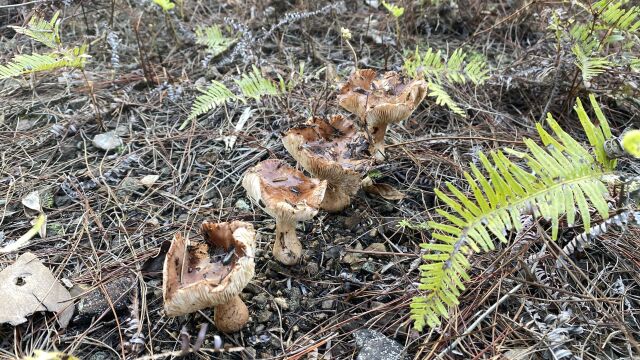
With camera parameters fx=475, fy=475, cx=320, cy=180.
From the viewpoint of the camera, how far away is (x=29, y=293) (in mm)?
2922

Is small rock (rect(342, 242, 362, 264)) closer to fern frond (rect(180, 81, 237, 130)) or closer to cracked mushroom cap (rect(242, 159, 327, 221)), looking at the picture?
cracked mushroom cap (rect(242, 159, 327, 221))

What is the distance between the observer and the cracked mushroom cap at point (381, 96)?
3.45 metres

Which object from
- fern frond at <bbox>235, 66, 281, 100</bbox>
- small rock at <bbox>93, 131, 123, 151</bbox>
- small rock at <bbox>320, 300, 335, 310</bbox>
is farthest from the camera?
small rock at <bbox>93, 131, 123, 151</bbox>

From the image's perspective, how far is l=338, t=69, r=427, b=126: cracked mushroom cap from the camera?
345cm

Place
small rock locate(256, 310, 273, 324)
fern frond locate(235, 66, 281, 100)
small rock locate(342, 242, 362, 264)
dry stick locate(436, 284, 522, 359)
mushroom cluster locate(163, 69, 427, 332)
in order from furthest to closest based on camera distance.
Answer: fern frond locate(235, 66, 281, 100)
small rock locate(342, 242, 362, 264)
small rock locate(256, 310, 273, 324)
dry stick locate(436, 284, 522, 359)
mushroom cluster locate(163, 69, 427, 332)

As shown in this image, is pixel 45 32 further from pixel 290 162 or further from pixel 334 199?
pixel 334 199

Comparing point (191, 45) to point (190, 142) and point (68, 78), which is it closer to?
point (68, 78)

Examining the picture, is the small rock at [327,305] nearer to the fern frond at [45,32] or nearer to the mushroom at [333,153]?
the mushroom at [333,153]

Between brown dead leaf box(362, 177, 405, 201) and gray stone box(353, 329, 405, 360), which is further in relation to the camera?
brown dead leaf box(362, 177, 405, 201)

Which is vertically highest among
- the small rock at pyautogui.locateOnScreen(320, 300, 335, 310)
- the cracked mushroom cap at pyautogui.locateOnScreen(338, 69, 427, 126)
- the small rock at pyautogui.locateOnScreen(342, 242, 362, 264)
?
the cracked mushroom cap at pyautogui.locateOnScreen(338, 69, 427, 126)

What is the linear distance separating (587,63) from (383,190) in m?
2.00

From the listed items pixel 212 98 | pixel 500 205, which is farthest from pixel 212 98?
pixel 500 205

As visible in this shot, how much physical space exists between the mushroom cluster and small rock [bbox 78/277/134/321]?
575 millimetres

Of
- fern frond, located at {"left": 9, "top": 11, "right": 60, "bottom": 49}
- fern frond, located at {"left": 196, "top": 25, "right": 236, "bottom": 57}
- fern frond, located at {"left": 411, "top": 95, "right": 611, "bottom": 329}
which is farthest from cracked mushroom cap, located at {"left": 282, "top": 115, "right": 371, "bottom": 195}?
fern frond, located at {"left": 9, "top": 11, "right": 60, "bottom": 49}
